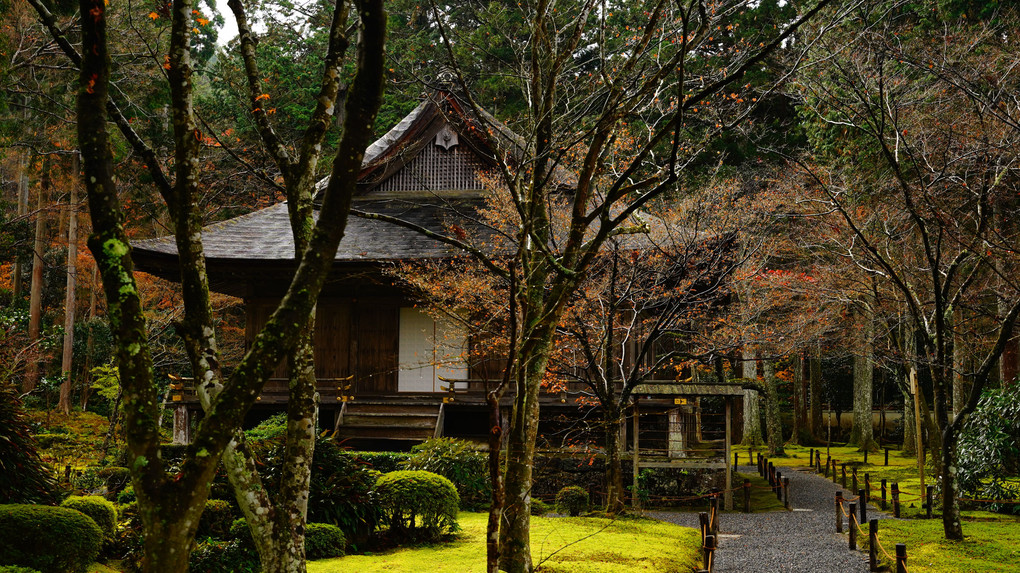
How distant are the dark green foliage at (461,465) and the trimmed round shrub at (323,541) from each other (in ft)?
13.8

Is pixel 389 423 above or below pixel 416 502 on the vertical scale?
above

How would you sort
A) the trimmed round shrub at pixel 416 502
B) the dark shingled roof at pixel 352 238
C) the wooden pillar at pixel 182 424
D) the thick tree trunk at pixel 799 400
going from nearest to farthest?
the trimmed round shrub at pixel 416 502, the dark shingled roof at pixel 352 238, the wooden pillar at pixel 182 424, the thick tree trunk at pixel 799 400

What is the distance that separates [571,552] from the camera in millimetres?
9266

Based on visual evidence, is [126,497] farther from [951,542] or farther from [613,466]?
[951,542]

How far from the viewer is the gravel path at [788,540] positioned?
1052cm

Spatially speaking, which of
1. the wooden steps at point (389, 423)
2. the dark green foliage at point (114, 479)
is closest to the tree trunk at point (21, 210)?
the wooden steps at point (389, 423)

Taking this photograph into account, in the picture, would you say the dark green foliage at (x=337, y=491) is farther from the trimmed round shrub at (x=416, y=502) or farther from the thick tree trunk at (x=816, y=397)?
the thick tree trunk at (x=816, y=397)

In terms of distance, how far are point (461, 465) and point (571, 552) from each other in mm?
4964

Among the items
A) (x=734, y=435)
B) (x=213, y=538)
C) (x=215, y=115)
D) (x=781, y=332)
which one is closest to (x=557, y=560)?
(x=213, y=538)

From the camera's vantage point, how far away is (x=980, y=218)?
10.7 meters

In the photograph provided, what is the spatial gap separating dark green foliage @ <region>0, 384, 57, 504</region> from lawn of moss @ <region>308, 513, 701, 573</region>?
2.73 metres

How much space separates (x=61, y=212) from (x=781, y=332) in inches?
909

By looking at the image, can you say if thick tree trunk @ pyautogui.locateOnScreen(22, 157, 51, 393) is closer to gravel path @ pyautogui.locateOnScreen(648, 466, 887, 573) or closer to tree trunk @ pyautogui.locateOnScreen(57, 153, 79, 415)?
tree trunk @ pyautogui.locateOnScreen(57, 153, 79, 415)

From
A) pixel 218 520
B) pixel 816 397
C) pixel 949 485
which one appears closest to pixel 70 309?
pixel 218 520
